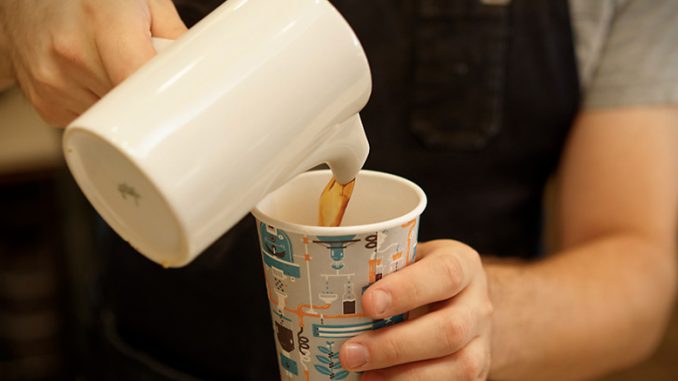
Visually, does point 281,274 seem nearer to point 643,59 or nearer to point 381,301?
point 381,301

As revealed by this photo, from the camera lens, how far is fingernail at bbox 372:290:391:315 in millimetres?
521

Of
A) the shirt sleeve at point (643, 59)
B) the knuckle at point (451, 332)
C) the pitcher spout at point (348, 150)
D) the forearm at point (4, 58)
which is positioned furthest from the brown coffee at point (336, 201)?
the shirt sleeve at point (643, 59)

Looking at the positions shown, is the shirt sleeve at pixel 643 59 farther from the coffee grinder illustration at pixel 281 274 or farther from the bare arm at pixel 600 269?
the coffee grinder illustration at pixel 281 274

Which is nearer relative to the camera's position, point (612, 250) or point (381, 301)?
point (381, 301)

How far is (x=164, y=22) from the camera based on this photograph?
567mm

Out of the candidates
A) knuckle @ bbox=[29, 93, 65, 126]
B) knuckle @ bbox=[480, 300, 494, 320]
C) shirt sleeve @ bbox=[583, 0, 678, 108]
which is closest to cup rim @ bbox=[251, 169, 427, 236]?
knuckle @ bbox=[480, 300, 494, 320]

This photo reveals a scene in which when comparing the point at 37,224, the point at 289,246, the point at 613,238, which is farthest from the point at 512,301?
the point at 37,224

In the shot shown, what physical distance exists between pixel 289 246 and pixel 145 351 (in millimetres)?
673

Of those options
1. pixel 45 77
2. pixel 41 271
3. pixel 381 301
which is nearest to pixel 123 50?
pixel 45 77

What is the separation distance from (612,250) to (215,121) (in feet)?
2.59

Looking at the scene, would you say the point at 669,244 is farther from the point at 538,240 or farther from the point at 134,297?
the point at 134,297

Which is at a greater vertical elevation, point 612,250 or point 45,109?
point 45,109

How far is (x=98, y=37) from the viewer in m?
0.53

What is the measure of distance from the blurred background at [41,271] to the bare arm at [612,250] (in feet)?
4.51
